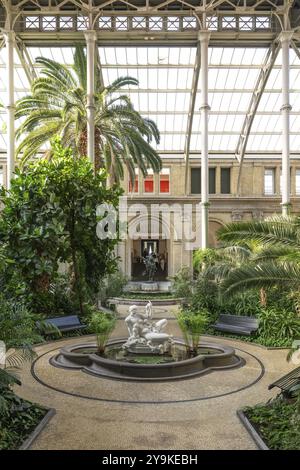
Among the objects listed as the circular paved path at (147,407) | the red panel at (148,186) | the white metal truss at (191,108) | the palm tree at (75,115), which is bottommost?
the circular paved path at (147,407)

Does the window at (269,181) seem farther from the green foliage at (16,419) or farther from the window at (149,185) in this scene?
the green foliage at (16,419)

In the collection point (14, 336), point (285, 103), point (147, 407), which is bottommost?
point (147, 407)

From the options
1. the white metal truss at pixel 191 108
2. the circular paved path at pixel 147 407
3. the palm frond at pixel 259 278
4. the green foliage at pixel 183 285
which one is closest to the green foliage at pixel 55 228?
the circular paved path at pixel 147 407

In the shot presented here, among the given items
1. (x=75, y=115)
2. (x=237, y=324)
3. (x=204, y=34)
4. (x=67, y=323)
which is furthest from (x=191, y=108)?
(x=67, y=323)

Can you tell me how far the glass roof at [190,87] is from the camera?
2344 centimetres

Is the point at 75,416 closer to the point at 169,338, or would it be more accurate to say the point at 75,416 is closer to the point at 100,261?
the point at 169,338

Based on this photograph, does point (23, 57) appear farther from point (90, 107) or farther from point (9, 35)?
point (90, 107)

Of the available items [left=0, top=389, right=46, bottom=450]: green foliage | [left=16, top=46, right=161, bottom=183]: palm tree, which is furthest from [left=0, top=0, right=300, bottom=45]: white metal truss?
[left=0, top=389, right=46, bottom=450]: green foliage

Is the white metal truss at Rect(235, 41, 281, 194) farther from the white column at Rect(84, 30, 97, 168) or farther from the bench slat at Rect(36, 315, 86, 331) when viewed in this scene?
the bench slat at Rect(36, 315, 86, 331)

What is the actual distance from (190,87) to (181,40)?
489cm

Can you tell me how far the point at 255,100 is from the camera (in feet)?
83.1

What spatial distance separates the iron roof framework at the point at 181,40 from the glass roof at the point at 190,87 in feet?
0.21
